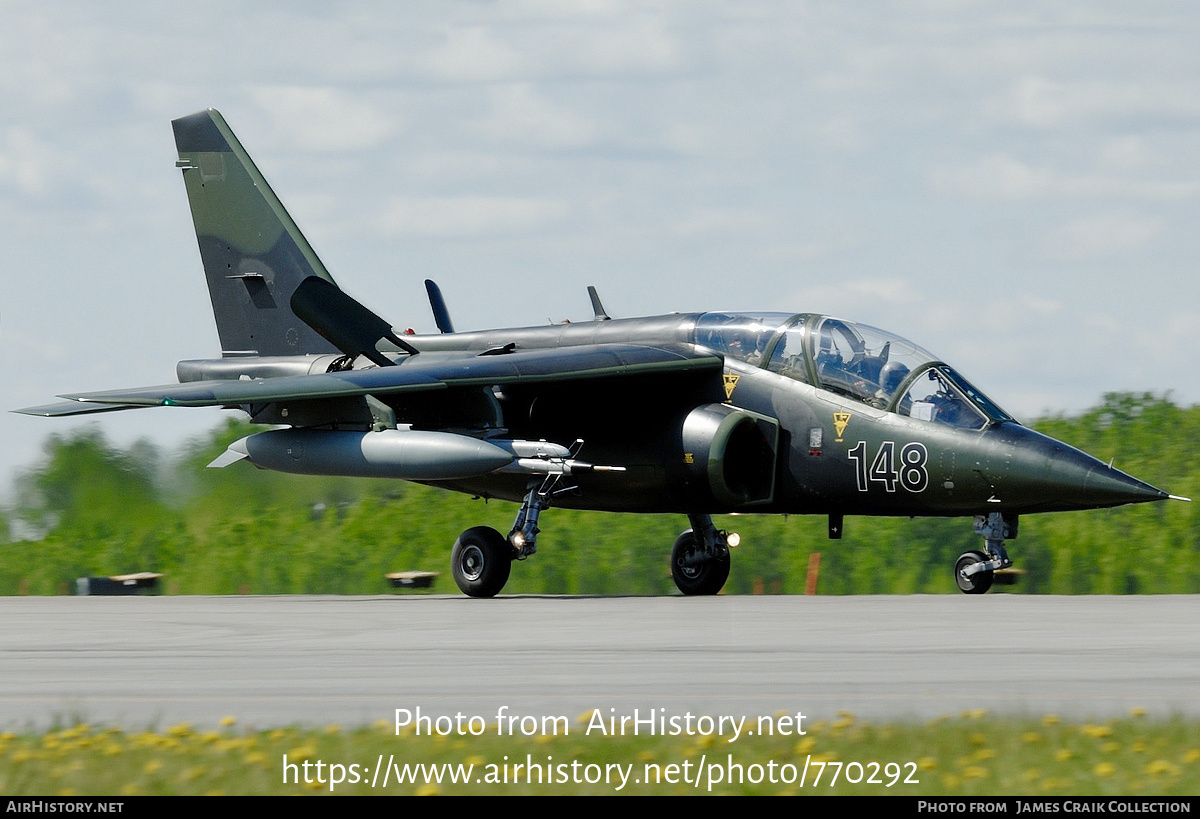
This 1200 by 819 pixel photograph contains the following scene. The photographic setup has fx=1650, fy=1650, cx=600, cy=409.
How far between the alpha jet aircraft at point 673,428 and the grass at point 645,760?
948 cm

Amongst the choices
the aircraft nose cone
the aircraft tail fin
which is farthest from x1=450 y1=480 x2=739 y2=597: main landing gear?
the aircraft tail fin

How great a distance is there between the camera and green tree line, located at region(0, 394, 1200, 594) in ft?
70.2

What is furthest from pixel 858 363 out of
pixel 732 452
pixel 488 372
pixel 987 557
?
pixel 488 372

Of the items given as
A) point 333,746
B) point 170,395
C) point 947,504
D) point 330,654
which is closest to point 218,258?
point 170,395

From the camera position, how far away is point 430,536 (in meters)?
24.2

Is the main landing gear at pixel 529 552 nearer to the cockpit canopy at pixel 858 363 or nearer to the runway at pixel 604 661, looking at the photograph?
the runway at pixel 604 661

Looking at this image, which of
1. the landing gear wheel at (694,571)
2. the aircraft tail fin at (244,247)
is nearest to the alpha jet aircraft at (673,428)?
the landing gear wheel at (694,571)

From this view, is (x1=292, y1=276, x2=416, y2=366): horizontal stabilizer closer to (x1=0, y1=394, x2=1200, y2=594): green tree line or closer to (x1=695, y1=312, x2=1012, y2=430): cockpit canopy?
(x1=0, y1=394, x2=1200, y2=594): green tree line

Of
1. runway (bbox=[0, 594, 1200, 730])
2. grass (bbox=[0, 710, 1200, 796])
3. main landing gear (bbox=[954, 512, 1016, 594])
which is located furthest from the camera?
main landing gear (bbox=[954, 512, 1016, 594])

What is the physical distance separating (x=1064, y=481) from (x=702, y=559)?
16.1 feet

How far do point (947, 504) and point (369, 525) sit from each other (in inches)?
419

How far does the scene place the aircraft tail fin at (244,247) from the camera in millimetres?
22469

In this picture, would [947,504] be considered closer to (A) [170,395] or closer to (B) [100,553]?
(A) [170,395]

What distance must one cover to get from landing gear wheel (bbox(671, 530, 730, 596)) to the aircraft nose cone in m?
4.22
